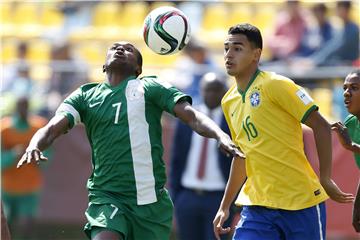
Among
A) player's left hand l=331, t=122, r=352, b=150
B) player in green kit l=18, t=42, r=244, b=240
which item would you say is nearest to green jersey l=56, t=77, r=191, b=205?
player in green kit l=18, t=42, r=244, b=240

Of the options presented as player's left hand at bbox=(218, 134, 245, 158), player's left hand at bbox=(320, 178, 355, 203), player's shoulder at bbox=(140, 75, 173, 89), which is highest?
player's shoulder at bbox=(140, 75, 173, 89)

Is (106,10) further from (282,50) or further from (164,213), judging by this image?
(164,213)

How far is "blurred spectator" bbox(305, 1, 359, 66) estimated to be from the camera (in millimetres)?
14844

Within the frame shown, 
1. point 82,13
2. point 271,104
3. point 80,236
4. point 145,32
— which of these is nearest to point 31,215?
point 80,236

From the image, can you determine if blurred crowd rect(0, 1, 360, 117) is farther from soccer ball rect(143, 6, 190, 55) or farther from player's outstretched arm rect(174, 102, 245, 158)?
player's outstretched arm rect(174, 102, 245, 158)

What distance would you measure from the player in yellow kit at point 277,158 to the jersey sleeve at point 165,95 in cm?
43

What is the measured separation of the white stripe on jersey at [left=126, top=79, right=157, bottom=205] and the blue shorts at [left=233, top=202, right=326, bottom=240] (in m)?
0.81

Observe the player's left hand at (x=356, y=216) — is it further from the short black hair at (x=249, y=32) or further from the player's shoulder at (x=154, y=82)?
the player's shoulder at (x=154, y=82)

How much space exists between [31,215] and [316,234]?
8.54 metres

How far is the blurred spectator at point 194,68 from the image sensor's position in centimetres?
1482

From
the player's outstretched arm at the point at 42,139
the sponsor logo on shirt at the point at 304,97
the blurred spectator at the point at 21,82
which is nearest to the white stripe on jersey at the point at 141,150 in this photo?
the player's outstretched arm at the point at 42,139

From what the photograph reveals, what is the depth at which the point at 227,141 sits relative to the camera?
691 cm

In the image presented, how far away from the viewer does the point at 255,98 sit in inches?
299

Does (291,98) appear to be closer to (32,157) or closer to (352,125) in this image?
(352,125)
